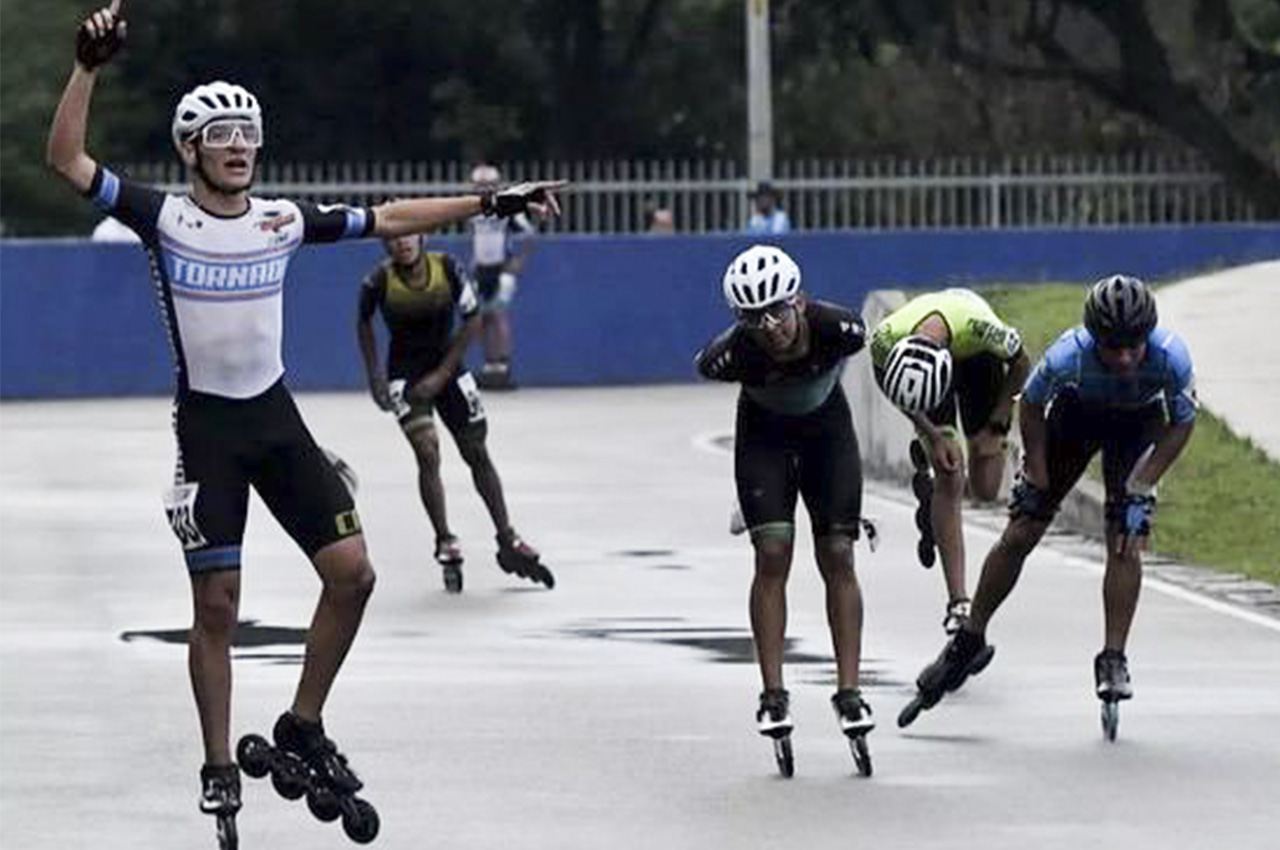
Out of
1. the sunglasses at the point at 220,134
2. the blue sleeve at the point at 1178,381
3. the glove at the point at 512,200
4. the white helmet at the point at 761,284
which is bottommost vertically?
the blue sleeve at the point at 1178,381

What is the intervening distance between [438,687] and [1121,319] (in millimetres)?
3044

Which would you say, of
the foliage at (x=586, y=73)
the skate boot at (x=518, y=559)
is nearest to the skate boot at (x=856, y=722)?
the skate boot at (x=518, y=559)

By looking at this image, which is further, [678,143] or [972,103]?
[972,103]

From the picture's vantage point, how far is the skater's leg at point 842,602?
468 inches

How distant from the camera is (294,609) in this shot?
16.6m

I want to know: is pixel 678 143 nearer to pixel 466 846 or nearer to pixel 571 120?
pixel 571 120

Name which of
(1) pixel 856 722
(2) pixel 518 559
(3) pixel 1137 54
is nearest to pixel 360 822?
(1) pixel 856 722

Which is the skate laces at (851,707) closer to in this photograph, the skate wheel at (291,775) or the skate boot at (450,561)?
the skate wheel at (291,775)

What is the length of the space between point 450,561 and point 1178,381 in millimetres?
5520

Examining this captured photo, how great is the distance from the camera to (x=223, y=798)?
10.0 meters

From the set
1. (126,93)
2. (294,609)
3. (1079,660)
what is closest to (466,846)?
(1079,660)

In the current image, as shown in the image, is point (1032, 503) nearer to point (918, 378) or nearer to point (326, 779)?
point (918, 378)

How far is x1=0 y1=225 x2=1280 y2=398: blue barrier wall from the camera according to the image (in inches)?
1304

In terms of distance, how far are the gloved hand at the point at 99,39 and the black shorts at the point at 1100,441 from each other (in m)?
4.04
